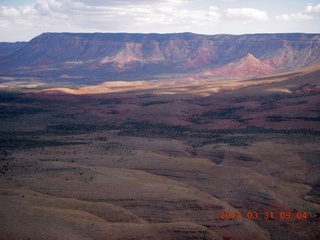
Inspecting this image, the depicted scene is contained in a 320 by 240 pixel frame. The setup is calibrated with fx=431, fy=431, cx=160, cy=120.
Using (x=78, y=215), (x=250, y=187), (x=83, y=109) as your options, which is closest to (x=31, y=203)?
(x=78, y=215)
